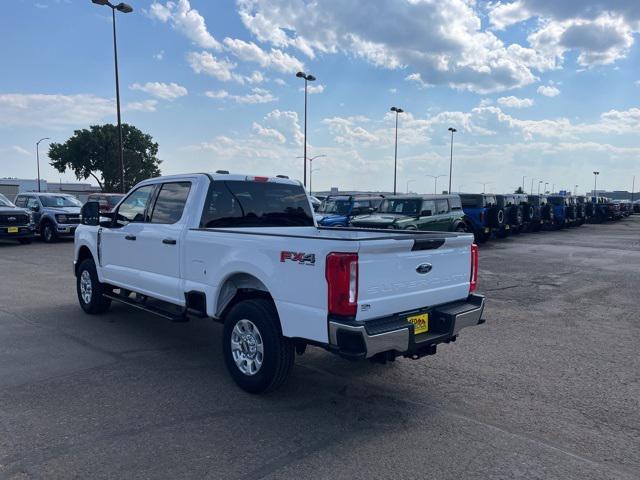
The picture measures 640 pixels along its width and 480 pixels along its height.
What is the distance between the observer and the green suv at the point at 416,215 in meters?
14.5

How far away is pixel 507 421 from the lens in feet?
13.6

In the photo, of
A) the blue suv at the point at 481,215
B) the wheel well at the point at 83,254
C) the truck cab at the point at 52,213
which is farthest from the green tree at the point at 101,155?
the wheel well at the point at 83,254

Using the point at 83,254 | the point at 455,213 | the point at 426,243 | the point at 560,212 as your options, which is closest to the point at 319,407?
the point at 426,243

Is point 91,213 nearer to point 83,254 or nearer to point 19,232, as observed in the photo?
point 83,254

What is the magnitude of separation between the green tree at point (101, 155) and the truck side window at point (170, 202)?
190ft

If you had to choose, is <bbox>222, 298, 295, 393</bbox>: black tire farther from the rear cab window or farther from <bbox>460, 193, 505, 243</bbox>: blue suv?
<bbox>460, 193, 505, 243</bbox>: blue suv


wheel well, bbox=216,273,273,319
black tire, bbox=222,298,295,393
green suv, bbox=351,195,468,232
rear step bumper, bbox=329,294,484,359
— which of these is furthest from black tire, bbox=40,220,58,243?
rear step bumper, bbox=329,294,484,359

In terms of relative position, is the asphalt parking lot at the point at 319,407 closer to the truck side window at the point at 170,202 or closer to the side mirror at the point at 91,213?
the side mirror at the point at 91,213

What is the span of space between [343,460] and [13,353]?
166 inches

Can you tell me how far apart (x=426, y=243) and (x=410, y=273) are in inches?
12.1

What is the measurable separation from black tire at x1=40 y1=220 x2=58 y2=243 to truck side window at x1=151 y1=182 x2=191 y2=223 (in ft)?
49.1

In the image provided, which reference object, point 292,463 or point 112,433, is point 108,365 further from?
point 292,463

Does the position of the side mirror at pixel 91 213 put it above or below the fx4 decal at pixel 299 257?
above

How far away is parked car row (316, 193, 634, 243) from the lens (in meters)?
15.2
